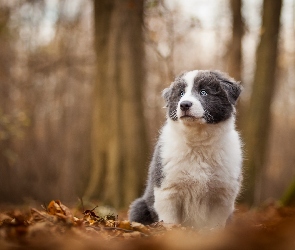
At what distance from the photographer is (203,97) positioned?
16.8 ft

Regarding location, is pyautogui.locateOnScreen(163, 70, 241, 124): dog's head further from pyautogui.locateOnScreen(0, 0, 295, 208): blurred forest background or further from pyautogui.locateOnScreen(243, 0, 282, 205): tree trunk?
pyautogui.locateOnScreen(243, 0, 282, 205): tree trunk

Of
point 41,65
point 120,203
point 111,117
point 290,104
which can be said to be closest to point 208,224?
point 120,203

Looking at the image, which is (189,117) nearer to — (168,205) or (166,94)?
(166,94)

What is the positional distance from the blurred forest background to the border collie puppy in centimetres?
162

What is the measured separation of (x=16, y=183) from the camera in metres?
17.4

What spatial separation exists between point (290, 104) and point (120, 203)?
62.4ft

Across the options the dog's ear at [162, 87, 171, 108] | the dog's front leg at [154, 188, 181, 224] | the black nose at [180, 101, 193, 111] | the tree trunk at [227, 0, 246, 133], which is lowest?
the dog's front leg at [154, 188, 181, 224]

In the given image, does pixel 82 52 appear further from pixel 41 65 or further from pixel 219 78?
pixel 219 78

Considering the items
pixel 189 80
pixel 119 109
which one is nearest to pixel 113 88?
pixel 119 109

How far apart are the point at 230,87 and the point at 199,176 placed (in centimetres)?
112

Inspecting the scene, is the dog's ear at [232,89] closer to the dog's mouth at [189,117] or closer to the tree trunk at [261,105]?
the dog's mouth at [189,117]

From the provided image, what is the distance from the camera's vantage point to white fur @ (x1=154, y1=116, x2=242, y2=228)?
4.89m

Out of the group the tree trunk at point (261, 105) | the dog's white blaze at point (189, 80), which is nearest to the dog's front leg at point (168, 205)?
the dog's white blaze at point (189, 80)

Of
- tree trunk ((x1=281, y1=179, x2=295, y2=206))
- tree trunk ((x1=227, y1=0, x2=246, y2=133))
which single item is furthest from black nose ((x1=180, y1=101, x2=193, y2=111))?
tree trunk ((x1=227, y1=0, x2=246, y2=133))
